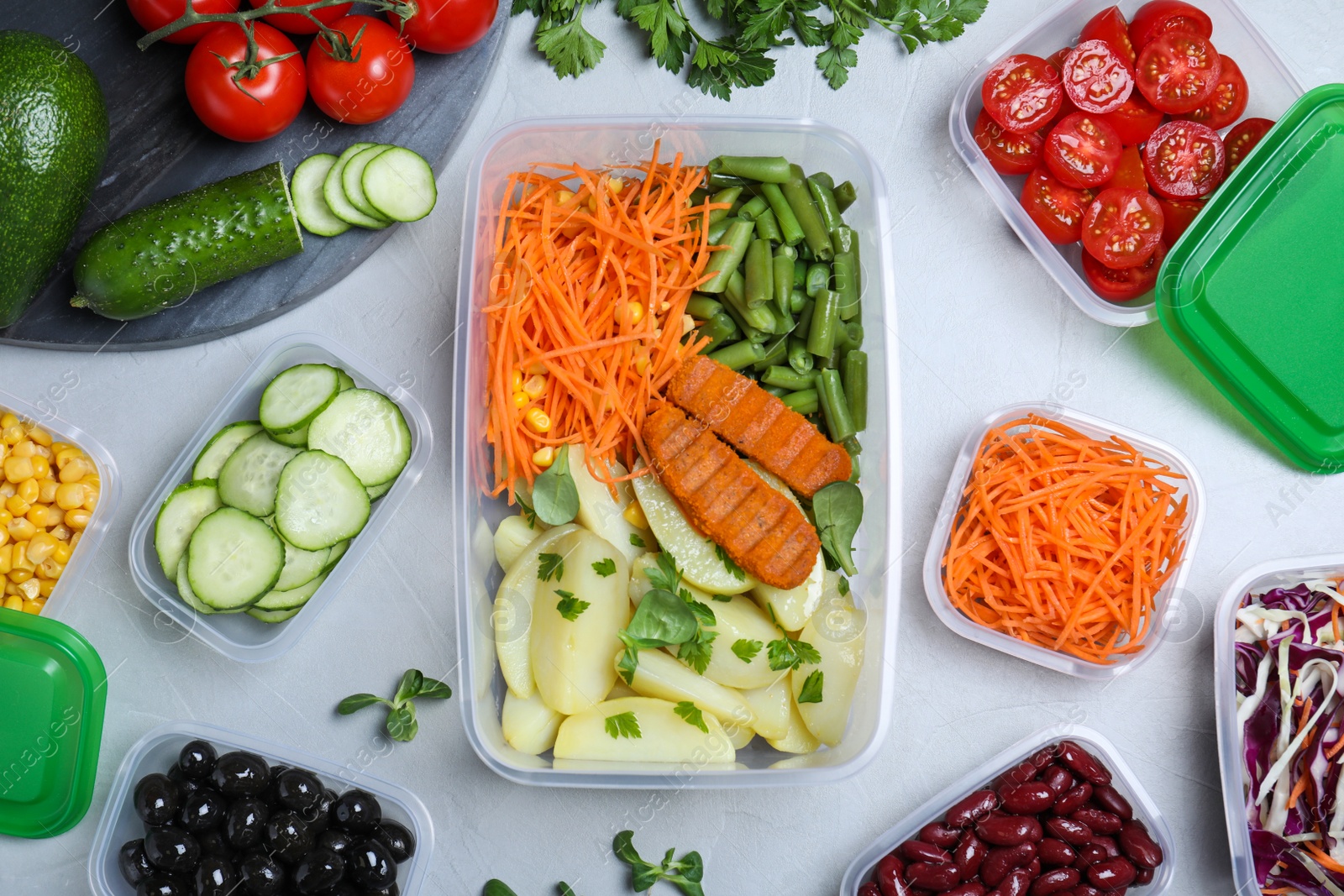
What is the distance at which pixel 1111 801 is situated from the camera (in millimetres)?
2145

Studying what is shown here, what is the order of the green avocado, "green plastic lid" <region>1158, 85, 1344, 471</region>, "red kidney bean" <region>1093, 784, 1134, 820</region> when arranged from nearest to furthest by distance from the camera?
the green avocado → "red kidney bean" <region>1093, 784, 1134, 820</region> → "green plastic lid" <region>1158, 85, 1344, 471</region>

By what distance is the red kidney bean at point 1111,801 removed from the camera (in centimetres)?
215

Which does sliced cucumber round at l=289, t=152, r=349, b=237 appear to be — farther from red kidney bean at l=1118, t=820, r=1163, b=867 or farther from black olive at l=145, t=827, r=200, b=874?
red kidney bean at l=1118, t=820, r=1163, b=867

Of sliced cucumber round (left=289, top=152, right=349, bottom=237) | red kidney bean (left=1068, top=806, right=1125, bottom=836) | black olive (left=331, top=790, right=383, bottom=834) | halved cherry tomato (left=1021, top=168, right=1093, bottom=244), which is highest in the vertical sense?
halved cherry tomato (left=1021, top=168, right=1093, bottom=244)

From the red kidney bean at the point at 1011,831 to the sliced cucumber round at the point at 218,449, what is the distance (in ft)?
6.12

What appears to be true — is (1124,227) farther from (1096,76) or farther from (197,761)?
(197,761)

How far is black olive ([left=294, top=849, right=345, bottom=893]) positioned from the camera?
1.98 meters

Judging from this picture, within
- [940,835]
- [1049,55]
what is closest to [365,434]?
[940,835]

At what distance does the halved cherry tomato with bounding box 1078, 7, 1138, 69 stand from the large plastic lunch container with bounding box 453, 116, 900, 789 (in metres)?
0.67

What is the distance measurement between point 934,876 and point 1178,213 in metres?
1.64

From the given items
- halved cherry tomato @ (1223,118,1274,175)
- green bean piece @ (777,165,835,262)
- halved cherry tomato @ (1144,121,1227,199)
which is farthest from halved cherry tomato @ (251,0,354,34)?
halved cherry tomato @ (1223,118,1274,175)

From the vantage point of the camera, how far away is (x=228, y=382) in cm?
228

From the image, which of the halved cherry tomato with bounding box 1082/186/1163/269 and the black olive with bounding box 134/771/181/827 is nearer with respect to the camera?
the black olive with bounding box 134/771/181/827

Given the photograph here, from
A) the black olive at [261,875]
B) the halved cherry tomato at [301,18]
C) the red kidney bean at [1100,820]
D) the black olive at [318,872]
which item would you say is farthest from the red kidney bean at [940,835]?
the halved cherry tomato at [301,18]
